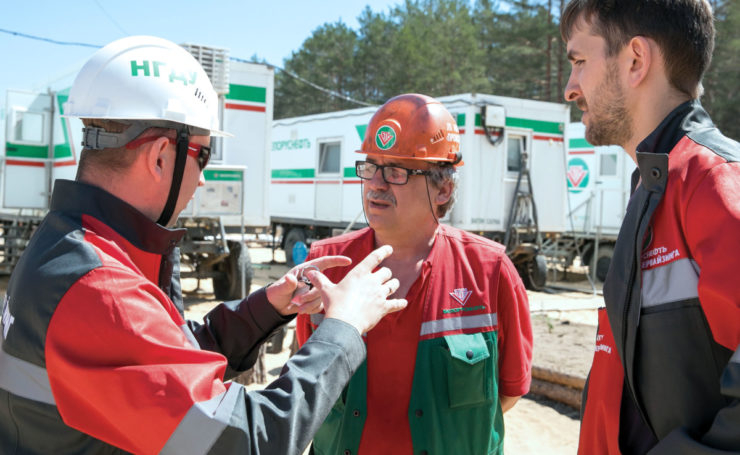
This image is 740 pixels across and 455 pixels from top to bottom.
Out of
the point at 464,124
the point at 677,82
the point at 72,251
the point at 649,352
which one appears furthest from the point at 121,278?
the point at 464,124

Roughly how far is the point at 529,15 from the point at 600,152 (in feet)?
69.2

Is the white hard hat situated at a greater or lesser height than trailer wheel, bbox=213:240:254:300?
greater

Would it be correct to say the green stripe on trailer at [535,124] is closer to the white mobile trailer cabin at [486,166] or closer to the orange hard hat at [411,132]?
the white mobile trailer cabin at [486,166]

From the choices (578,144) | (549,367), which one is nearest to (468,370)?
(549,367)

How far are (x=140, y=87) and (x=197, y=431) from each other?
36.6 inches

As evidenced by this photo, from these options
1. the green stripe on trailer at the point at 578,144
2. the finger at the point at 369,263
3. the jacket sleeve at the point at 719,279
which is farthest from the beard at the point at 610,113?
the green stripe on trailer at the point at 578,144

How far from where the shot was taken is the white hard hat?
166cm

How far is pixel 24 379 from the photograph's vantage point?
4.67 ft

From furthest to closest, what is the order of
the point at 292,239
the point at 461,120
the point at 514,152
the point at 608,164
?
the point at 292,239
the point at 608,164
the point at 514,152
the point at 461,120

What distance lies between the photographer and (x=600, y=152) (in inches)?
595

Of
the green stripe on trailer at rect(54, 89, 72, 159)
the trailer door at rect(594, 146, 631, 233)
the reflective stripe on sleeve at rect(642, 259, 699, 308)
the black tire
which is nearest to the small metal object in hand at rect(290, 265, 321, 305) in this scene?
Answer: the reflective stripe on sleeve at rect(642, 259, 699, 308)

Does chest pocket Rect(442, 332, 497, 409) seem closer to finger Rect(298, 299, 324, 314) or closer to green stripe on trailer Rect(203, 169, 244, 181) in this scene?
finger Rect(298, 299, 324, 314)

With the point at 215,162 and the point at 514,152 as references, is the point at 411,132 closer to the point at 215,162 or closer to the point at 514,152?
the point at 215,162

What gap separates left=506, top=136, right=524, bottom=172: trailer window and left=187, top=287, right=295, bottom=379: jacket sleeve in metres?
11.0
